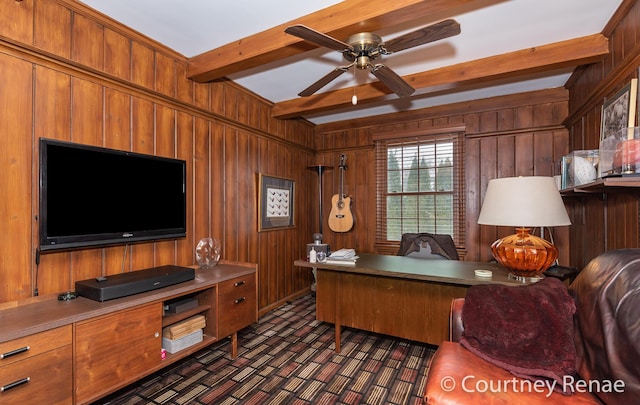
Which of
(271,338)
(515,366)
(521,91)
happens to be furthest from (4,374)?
(521,91)

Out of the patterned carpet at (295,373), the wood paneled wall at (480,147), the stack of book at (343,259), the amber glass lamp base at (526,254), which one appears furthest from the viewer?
the wood paneled wall at (480,147)

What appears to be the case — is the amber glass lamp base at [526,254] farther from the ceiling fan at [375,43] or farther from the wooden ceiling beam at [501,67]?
the wooden ceiling beam at [501,67]

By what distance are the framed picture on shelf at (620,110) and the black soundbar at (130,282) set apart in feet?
9.65

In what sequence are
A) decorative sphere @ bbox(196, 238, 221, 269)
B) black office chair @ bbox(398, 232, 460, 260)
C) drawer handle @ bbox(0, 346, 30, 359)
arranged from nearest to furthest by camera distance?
1. drawer handle @ bbox(0, 346, 30, 359)
2. decorative sphere @ bbox(196, 238, 221, 269)
3. black office chair @ bbox(398, 232, 460, 260)

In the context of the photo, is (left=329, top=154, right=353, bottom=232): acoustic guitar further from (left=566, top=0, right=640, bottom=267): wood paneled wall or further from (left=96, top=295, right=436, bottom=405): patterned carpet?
(left=566, top=0, right=640, bottom=267): wood paneled wall

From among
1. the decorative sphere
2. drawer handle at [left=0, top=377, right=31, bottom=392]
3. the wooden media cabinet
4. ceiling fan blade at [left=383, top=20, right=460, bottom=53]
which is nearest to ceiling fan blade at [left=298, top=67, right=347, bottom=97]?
ceiling fan blade at [left=383, top=20, right=460, bottom=53]

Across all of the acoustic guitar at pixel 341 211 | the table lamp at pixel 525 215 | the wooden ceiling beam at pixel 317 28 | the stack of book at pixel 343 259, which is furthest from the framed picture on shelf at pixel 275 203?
the table lamp at pixel 525 215

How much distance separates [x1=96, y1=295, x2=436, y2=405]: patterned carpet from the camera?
1994 millimetres

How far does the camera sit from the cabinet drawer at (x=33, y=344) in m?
1.29

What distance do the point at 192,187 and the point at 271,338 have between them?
1684mm

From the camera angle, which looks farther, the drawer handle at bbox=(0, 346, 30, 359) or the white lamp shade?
the white lamp shade

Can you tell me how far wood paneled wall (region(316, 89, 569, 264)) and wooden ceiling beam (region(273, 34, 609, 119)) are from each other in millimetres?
1063

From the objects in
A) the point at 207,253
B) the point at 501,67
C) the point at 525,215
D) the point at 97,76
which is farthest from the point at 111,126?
the point at 501,67

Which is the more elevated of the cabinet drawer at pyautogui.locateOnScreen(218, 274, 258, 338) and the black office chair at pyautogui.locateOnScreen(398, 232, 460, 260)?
the black office chair at pyautogui.locateOnScreen(398, 232, 460, 260)
